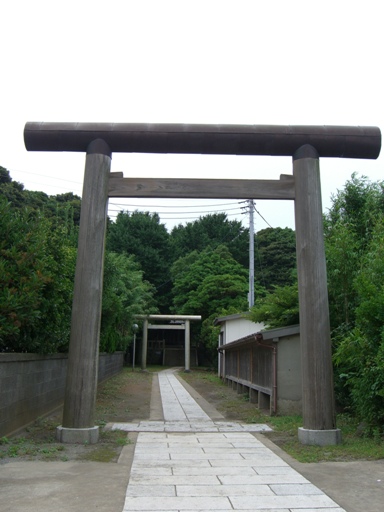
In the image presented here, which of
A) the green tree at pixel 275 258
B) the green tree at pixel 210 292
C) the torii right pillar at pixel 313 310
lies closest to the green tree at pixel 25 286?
the torii right pillar at pixel 313 310

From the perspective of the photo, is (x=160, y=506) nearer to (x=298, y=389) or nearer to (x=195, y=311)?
(x=298, y=389)

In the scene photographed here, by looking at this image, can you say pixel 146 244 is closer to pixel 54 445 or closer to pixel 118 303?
pixel 118 303

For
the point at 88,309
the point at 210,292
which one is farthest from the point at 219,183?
the point at 210,292

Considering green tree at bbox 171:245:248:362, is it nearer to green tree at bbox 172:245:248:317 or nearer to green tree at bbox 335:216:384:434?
green tree at bbox 172:245:248:317

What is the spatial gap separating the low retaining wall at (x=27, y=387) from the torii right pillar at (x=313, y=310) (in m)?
4.34

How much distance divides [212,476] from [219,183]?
4506 millimetres

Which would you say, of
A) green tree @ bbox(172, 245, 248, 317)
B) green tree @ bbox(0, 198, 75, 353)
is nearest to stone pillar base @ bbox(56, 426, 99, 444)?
green tree @ bbox(0, 198, 75, 353)

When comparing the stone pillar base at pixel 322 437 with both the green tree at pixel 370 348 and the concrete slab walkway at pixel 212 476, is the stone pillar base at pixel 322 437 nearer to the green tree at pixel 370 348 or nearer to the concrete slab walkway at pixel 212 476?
the concrete slab walkway at pixel 212 476

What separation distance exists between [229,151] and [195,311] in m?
26.3

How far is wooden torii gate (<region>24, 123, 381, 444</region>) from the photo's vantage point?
7.31m

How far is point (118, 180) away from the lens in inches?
311

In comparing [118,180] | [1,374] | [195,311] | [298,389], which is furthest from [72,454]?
[195,311]

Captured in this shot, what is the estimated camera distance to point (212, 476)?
5.26 metres

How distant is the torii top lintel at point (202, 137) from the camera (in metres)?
7.79
